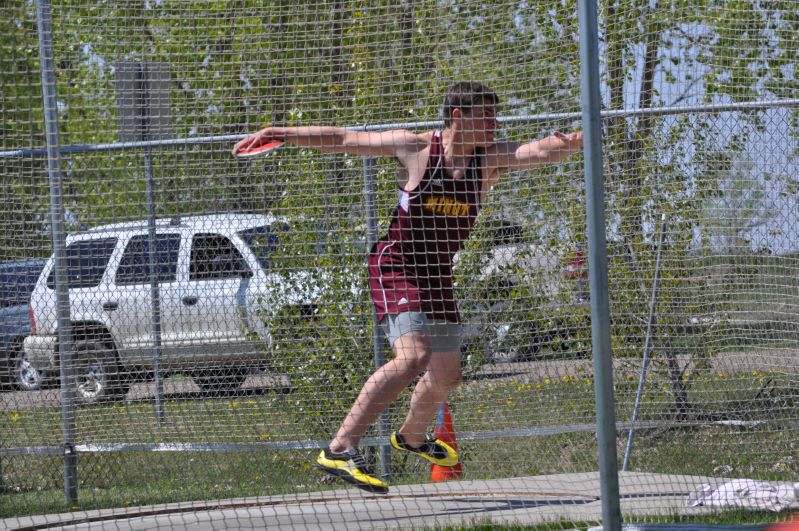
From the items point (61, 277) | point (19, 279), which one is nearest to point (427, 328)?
point (61, 277)

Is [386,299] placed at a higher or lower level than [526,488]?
higher

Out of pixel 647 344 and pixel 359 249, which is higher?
pixel 359 249

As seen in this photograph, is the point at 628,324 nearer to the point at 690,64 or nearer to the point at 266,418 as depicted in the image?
the point at 690,64

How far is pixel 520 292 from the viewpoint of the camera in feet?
19.2

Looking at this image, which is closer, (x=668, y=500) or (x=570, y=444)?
(x=668, y=500)

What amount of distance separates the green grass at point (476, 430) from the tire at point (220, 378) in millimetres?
95

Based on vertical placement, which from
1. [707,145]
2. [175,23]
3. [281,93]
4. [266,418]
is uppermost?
[175,23]

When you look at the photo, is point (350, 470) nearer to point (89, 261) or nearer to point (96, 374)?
point (96, 374)

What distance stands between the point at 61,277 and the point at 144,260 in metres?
0.51

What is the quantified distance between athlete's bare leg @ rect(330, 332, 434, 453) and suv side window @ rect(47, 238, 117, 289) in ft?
7.72

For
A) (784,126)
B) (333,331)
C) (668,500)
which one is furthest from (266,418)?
(784,126)

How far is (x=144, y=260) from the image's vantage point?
19.8ft

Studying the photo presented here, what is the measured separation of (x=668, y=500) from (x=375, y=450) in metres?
2.06

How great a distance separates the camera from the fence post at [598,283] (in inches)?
133
